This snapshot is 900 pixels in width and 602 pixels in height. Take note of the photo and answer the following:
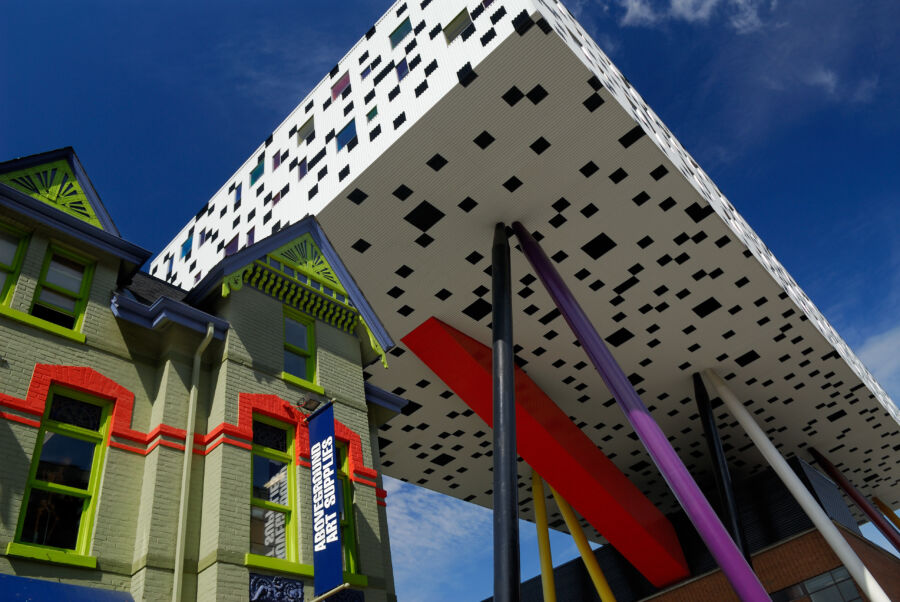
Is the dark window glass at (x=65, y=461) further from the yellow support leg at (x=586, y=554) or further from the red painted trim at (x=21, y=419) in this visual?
the yellow support leg at (x=586, y=554)

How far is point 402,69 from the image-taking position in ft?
74.0

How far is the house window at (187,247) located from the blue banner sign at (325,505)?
79.8ft

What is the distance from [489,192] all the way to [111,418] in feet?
47.6

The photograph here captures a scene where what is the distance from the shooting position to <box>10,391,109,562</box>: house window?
7.96 meters

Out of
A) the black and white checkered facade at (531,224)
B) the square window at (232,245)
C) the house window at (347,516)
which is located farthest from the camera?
the square window at (232,245)

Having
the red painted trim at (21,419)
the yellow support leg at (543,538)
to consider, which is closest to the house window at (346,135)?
the red painted trim at (21,419)

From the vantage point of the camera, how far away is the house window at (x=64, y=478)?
7957 millimetres

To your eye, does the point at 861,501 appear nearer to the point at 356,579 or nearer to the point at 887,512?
the point at 887,512

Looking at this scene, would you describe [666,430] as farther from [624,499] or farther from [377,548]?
[377,548]

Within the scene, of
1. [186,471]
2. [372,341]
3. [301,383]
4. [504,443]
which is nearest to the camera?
[186,471]

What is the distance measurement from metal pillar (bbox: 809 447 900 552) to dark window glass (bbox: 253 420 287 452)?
35.4 m

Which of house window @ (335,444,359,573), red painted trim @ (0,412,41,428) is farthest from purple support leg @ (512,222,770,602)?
red painted trim @ (0,412,41,428)

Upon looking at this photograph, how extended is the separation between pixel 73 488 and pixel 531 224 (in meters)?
16.8

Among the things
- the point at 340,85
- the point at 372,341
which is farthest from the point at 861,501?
the point at 372,341
